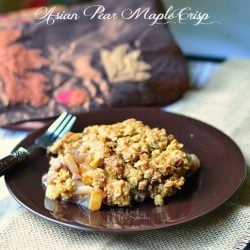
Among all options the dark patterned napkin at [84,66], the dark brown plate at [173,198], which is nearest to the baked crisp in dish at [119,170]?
the dark brown plate at [173,198]

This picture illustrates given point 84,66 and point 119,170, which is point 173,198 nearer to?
point 119,170

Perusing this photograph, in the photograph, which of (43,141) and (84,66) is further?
(84,66)

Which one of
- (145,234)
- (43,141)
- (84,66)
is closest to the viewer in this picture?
(145,234)

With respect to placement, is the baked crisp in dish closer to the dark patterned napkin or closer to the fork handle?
the fork handle

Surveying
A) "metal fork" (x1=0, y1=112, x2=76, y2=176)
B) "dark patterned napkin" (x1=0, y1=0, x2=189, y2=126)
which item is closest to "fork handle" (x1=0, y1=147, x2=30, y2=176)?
"metal fork" (x1=0, y1=112, x2=76, y2=176)

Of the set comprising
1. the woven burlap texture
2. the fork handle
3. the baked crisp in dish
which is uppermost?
the fork handle

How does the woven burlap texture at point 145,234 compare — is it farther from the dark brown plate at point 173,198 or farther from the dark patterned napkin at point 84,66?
the dark patterned napkin at point 84,66

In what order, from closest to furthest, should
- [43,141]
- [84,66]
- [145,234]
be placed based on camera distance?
[145,234] → [43,141] → [84,66]

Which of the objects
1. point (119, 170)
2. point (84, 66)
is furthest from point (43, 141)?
point (84, 66)

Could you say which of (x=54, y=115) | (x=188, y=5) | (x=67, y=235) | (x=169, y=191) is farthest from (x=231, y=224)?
(x=188, y=5)
